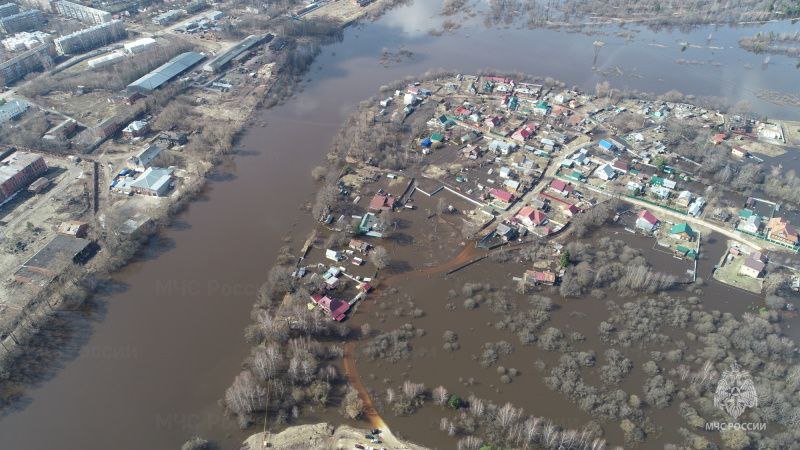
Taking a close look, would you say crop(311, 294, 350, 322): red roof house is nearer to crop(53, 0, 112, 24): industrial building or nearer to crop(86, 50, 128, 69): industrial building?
crop(86, 50, 128, 69): industrial building

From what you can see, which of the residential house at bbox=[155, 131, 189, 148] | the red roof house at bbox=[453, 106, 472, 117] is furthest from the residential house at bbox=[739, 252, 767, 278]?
the residential house at bbox=[155, 131, 189, 148]

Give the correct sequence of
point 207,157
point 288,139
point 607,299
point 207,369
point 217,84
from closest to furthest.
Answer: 1. point 207,369
2. point 607,299
3. point 207,157
4. point 288,139
5. point 217,84

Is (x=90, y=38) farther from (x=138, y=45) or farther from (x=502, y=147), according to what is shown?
(x=502, y=147)

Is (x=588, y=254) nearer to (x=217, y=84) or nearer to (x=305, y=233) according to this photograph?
(x=305, y=233)

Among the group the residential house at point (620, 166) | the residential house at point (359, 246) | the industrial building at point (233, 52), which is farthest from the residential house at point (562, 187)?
the industrial building at point (233, 52)

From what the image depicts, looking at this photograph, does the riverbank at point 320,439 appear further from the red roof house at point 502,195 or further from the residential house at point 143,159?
the residential house at point 143,159

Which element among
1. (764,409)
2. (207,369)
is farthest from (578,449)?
(207,369)

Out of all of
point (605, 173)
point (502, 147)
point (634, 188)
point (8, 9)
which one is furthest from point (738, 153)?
point (8, 9)
